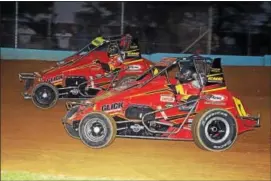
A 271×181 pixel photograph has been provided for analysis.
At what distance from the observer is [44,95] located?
34.7 feet

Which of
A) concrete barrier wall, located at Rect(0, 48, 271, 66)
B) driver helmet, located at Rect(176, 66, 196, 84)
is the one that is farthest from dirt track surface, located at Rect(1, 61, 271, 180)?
concrete barrier wall, located at Rect(0, 48, 271, 66)

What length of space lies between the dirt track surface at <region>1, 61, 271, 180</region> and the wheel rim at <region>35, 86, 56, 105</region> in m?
0.91

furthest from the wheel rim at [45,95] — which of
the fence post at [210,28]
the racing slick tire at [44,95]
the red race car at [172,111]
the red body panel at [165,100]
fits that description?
the fence post at [210,28]

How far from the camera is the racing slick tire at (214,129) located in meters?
7.01

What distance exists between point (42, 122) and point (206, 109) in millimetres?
3342

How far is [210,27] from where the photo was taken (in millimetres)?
16781

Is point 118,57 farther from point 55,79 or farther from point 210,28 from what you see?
point 210,28

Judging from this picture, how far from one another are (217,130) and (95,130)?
1724 mm

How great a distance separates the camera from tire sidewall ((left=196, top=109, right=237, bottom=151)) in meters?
7.00

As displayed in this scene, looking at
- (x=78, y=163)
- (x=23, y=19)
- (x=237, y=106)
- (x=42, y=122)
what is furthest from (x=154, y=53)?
(x=78, y=163)

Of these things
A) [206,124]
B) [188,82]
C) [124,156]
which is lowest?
[124,156]

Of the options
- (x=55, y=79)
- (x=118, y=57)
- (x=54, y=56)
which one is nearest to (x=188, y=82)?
(x=118, y=57)

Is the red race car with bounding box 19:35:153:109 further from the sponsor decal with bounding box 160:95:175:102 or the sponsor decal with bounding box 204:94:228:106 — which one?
the sponsor decal with bounding box 204:94:228:106

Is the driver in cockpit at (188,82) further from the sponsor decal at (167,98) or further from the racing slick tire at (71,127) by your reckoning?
the racing slick tire at (71,127)
